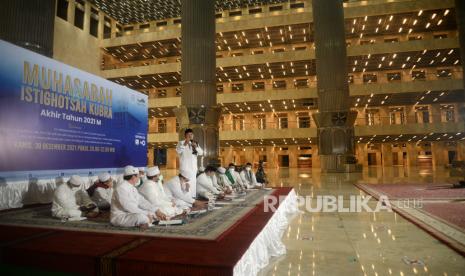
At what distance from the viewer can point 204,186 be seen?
20.6ft

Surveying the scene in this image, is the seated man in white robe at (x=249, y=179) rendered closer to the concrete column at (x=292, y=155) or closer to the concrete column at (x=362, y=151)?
the concrete column at (x=292, y=155)

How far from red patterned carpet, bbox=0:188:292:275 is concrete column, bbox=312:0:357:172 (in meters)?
13.0

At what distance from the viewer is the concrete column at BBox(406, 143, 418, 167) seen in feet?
86.1

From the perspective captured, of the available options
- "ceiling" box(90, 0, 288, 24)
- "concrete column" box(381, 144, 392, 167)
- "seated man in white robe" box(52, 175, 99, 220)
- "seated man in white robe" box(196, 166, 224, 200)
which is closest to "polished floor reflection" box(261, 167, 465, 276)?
"seated man in white robe" box(196, 166, 224, 200)

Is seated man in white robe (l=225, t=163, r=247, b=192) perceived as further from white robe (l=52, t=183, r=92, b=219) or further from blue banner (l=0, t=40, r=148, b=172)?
white robe (l=52, t=183, r=92, b=219)

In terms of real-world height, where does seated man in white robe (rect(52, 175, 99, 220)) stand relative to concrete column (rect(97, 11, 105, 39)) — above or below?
below

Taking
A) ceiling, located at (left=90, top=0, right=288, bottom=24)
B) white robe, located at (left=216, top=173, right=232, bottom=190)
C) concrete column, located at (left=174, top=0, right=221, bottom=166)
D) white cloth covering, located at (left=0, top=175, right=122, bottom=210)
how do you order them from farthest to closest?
ceiling, located at (left=90, top=0, right=288, bottom=24)
concrete column, located at (left=174, top=0, right=221, bottom=166)
white robe, located at (left=216, top=173, right=232, bottom=190)
white cloth covering, located at (left=0, top=175, right=122, bottom=210)

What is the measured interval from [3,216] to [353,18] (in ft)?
72.7

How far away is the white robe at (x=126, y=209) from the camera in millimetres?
3742

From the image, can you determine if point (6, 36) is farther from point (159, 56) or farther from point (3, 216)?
point (159, 56)

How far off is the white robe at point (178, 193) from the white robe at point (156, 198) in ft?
1.35

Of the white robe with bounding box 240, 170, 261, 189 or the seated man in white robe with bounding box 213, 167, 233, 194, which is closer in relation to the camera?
the seated man in white robe with bounding box 213, 167, 233, 194

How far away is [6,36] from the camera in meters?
6.90

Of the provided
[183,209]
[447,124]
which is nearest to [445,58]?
[447,124]
